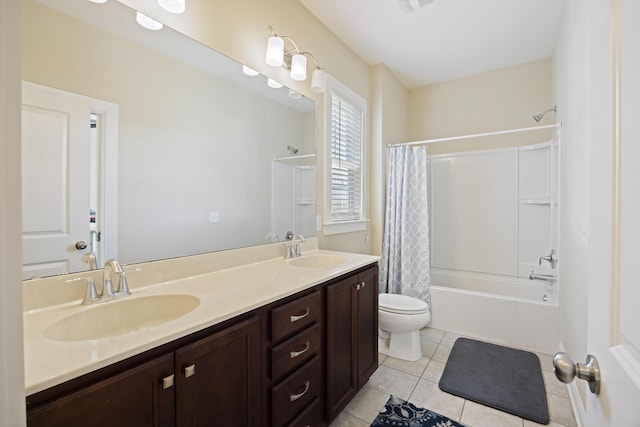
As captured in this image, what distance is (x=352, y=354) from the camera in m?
1.75

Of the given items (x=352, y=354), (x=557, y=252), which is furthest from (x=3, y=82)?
(x=557, y=252)

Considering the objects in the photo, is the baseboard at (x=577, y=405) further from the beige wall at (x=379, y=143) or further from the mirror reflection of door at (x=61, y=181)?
the mirror reflection of door at (x=61, y=181)

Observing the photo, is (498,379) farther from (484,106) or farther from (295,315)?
(484,106)

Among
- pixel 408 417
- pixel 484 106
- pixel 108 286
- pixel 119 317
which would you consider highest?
pixel 484 106

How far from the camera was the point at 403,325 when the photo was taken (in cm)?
230

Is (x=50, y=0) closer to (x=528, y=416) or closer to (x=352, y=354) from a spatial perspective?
(x=352, y=354)

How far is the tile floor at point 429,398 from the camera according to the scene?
5.53ft

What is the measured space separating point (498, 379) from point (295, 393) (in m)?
1.58

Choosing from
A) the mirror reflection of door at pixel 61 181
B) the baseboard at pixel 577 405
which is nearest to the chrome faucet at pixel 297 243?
the mirror reflection of door at pixel 61 181

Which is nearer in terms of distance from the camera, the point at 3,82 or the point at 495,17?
the point at 3,82

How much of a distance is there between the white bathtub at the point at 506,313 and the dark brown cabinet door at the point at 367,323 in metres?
1.19

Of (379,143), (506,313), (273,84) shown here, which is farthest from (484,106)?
(273,84)

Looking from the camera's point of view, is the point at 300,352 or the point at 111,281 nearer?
the point at 111,281

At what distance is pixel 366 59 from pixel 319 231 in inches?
72.9
